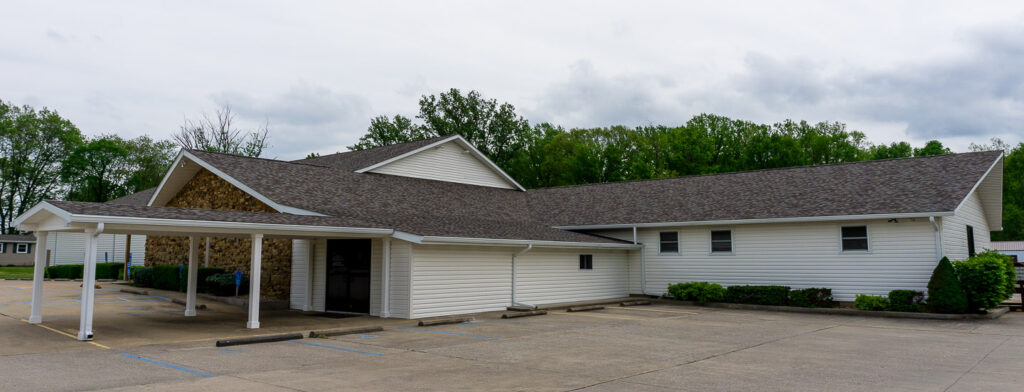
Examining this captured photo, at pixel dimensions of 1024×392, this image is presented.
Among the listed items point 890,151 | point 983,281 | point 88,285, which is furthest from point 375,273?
point 890,151

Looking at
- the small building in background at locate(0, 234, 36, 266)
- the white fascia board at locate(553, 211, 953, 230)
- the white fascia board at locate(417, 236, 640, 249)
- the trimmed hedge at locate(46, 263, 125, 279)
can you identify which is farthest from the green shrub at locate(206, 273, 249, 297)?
the small building in background at locate(0, 234, 36, 266)

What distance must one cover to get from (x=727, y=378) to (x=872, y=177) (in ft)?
49.3

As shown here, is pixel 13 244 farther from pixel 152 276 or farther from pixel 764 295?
pixel 764 295

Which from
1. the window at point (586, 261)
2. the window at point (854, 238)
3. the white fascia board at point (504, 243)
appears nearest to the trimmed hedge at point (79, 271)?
the white fascia board at point (504, 243)

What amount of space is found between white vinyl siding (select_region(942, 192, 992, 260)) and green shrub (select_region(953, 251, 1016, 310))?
2.51 ft

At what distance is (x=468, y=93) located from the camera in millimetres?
51875

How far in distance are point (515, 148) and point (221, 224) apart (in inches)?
1615

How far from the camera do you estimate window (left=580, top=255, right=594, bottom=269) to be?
21.2 m

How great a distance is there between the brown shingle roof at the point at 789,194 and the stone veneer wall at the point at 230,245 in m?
10.5

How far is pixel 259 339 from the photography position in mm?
11305

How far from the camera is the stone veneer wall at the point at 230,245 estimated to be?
1816 centimetres

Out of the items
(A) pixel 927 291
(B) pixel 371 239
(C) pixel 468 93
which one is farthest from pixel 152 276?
(C) pixel 468 93

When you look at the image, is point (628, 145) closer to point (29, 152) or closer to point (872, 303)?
point (872, 303)

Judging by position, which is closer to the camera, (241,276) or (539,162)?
(241,276)
